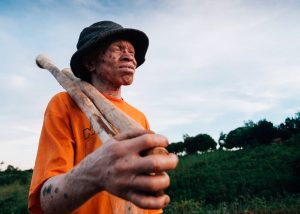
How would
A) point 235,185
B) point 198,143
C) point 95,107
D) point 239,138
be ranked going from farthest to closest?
1. point 198,143
2. point 239,138
3. point 235,185
4. point 95,107

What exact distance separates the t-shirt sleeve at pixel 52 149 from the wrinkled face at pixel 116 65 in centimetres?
35

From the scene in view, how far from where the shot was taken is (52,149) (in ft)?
4.80

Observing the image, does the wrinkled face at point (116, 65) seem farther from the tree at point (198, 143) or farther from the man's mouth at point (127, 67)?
the tree at point (198, 143)

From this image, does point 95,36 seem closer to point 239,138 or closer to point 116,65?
point 116,65

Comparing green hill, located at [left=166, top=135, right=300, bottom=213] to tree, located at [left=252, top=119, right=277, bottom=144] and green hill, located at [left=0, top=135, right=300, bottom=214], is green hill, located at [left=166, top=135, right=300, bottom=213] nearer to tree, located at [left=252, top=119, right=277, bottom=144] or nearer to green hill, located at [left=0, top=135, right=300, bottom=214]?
green hill, located at [left=0, top=135, right=300, bottom=214]

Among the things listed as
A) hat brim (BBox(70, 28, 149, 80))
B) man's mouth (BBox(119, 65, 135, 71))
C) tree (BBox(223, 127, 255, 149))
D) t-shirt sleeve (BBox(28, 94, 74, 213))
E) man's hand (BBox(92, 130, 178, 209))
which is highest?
tree (BBox(223, 127, 255, 149))

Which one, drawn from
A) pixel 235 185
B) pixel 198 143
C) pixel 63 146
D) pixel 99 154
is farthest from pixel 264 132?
pixel 99 154

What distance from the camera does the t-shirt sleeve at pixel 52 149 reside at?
4.43ft

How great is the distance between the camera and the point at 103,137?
3.84ft

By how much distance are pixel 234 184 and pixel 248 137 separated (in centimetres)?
1718

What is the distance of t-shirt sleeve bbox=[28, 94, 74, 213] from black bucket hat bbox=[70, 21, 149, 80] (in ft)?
0.97

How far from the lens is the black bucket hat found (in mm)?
1862

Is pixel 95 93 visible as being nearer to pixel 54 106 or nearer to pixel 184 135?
pixel 54 106

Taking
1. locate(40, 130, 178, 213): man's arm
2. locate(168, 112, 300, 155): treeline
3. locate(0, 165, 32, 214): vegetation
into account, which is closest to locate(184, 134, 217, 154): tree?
locate(168, 112, 300, 155): treeline
